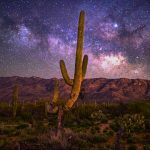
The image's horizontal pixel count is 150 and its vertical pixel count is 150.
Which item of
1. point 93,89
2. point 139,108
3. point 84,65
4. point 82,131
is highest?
point 93,89

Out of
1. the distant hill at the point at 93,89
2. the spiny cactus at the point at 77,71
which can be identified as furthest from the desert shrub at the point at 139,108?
the distant hill at the point at 93,89

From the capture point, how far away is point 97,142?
51.5ft

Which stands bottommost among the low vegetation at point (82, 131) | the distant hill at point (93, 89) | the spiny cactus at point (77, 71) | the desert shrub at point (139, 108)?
the low vegetation at point (82, 131)

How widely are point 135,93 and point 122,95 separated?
657cm

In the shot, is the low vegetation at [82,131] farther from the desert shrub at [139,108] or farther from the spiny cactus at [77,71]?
the spiny cactus at [77,71]

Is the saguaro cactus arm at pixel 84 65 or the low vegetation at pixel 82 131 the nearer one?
the low vegetation at pixel 82 131

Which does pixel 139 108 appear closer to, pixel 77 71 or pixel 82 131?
pixel 82 131

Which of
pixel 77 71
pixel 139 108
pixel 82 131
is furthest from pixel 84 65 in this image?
pixel 139 108

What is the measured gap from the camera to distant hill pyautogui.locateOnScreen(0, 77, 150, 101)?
326 ft

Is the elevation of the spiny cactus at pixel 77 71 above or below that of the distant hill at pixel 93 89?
below

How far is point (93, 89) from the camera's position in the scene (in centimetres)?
11431

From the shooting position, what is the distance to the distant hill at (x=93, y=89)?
99338 mm

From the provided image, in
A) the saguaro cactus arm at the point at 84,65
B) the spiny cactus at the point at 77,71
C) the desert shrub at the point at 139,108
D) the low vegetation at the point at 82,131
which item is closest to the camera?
the low vegetation at the point at 82,131

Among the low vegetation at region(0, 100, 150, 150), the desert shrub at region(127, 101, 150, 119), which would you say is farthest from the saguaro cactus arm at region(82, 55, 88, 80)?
the desert shrub at region(127, 101, 150, 119)
